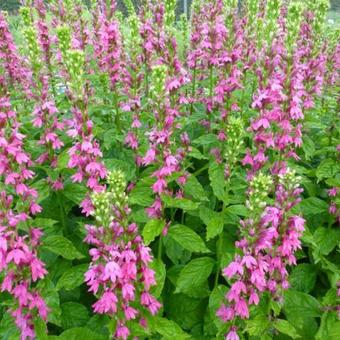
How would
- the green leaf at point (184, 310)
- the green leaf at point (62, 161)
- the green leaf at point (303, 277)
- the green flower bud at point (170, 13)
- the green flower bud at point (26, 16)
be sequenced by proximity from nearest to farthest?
the green leaf at point (62, 161), the green leaf at point (184, 310), the green leaf at point (303, 277), the green flower bud at point (170, 13), the green flower bud at point (26, 16)

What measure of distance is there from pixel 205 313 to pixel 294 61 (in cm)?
252

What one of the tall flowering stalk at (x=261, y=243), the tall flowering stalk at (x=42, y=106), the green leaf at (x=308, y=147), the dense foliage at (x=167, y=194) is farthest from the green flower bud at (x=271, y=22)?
the tall flowering stalk at (x=42, y=106)

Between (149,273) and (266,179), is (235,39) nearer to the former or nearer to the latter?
(266,179)

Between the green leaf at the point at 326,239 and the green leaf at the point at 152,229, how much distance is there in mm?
1778

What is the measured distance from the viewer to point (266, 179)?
109 inches

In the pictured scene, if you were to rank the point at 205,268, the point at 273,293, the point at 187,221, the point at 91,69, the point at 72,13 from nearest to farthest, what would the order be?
the point at 273,293 → the point at 205,268 → the point at 187,221 → the point at 72,13 → the point at 91,69

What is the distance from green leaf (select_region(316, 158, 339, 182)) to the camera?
423 centimetres

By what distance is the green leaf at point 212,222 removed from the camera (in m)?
3.27

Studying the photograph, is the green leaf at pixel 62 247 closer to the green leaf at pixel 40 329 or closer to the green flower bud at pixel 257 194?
the green leaf at pixel 40 329

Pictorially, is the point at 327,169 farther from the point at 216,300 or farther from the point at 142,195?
the point at 142,195

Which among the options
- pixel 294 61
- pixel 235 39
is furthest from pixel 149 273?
pixel 235 39

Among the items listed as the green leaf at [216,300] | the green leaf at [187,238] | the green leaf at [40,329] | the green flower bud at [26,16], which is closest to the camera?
the green leaf at [40,329]

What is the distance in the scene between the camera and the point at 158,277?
10.8 ft

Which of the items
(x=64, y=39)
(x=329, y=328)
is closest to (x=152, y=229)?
(x=329, y=328)
